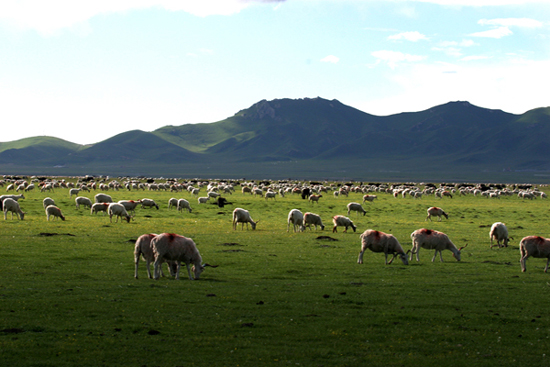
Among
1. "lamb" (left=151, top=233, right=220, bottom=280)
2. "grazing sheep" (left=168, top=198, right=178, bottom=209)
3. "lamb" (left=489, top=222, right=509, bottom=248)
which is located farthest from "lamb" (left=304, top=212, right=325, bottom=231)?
"grazing sheep" (left=168, top=198, right=178, bottom=209)

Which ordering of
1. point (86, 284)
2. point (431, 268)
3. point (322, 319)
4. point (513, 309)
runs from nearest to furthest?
point (322, 319) < point (513, 309) < point (86, 284) < point (431, 268)

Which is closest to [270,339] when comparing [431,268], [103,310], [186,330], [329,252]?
[186,330]

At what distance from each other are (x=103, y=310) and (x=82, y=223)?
2258 centimetres

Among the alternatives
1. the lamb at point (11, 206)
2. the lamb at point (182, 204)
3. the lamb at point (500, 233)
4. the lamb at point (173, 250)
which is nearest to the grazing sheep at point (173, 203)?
the lamb at point (182, 204)

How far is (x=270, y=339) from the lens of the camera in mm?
11211

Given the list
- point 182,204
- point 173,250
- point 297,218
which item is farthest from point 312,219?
point 173,250

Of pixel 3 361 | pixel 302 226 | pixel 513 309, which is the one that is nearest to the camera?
pixel 3 361

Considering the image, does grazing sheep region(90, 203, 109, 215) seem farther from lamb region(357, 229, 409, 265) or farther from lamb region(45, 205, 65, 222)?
lamb region(357, 229, 409, 265)

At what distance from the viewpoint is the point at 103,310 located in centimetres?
1298

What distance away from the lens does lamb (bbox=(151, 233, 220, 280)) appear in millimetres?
16703

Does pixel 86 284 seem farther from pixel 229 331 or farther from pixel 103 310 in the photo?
pixel 229 331

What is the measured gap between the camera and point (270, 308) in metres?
13.7

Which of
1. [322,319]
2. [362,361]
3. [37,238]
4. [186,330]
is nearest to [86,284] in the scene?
[186,330]

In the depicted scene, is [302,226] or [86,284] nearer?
[86,284]
